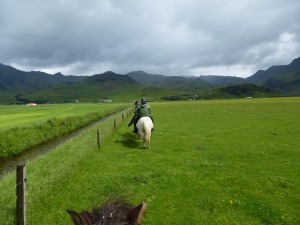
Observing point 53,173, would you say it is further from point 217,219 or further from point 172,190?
point 217,219

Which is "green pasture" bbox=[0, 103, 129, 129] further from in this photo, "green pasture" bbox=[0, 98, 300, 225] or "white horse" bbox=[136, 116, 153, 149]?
"green pasture" bbox=[0, 98, 300, 225]

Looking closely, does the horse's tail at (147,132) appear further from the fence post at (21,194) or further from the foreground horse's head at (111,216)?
the foreground horse's head at (111,216)

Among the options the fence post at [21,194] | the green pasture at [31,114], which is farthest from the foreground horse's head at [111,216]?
the green pasture at [31,114]

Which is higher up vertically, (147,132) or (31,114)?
(147,132)

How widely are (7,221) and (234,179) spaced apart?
979cm

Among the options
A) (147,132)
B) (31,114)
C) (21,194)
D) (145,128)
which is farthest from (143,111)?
(31,114)

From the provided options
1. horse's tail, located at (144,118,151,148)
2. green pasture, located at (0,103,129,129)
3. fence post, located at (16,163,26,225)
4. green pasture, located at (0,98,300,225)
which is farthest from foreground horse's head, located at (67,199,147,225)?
green pasture, located at (0,103,129,129)

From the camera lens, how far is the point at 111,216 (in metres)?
3.57

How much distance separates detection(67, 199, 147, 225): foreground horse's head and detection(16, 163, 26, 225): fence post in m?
7.22

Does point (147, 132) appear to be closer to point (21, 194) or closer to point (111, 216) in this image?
point (21, 194)

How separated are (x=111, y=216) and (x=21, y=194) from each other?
25.7 ft

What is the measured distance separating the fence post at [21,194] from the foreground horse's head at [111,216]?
7.22 meters

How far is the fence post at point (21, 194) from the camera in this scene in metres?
10.1

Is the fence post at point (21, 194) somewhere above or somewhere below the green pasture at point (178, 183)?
above
